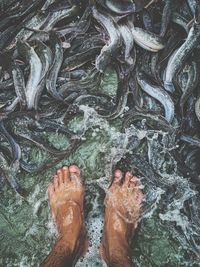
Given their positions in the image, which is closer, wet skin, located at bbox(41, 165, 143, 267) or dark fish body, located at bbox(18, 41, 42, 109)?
wet skin, located at bbox(41, 165, 143, 267)

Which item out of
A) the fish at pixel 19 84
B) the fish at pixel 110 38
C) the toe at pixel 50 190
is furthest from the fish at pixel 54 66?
the toe at pixel 50 190

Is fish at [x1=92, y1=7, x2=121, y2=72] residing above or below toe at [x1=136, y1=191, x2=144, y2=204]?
above

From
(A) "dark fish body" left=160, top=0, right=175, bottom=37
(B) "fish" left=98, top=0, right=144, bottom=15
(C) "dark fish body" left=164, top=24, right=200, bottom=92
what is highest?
(B) "fish" left=98, top=0, right=144, bottom=15

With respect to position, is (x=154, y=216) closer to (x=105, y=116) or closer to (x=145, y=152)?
(x=145, y=152)

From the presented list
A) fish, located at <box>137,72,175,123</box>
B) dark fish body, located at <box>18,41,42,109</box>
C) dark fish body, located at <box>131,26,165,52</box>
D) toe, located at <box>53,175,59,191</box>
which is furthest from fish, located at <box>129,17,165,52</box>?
toe, located at <box>53,175,59,191</box>

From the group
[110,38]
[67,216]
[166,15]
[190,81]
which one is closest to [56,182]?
[67,216]

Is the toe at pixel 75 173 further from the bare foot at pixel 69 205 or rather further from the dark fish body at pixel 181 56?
the dark fish body at pixel 181 56

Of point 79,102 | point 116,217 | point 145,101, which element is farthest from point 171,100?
point 116,217

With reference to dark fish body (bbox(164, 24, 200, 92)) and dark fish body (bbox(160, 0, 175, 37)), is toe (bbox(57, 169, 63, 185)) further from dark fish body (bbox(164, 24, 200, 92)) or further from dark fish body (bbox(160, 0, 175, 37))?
dark fish body (bbox(160, 0, 175, 37))
